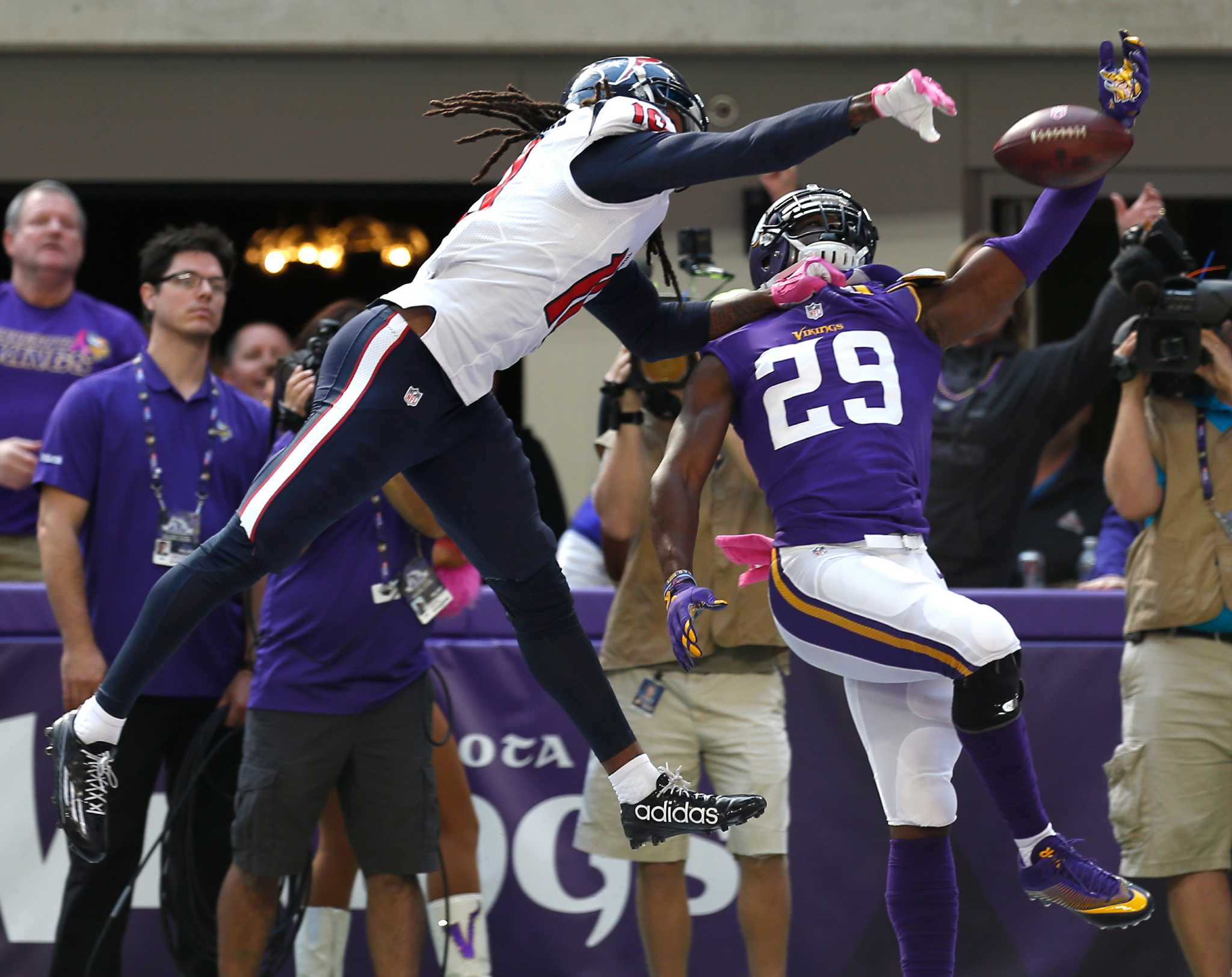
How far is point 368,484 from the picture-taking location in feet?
11.2

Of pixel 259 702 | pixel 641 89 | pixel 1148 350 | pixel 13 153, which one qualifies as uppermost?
pixel 13 153

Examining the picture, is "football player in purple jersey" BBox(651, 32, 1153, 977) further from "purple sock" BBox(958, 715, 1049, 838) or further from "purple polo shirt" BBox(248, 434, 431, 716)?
"purple polo shirt" BBox(248, 434, 431, 716)

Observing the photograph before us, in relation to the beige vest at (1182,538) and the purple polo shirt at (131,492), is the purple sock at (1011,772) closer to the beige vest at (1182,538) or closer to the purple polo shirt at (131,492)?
the beige vest at (1182,538)

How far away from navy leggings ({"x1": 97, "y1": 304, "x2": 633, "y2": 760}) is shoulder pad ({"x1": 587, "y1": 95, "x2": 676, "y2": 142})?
58 cm

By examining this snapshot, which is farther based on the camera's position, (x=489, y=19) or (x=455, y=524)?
(x=489, y=19)

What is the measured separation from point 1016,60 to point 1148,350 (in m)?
3.79

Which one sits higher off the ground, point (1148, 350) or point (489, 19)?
point (489, 19)

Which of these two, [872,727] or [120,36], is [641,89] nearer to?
[872,727]

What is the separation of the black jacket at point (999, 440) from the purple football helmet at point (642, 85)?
92.7 inches

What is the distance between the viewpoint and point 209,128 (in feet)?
27.2

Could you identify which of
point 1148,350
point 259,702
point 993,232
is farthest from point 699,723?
point 993,232

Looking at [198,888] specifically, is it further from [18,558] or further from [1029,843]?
[1029,843]

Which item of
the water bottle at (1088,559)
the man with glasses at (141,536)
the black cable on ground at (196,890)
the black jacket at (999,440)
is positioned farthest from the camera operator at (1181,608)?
the man with glasses at (141,536)

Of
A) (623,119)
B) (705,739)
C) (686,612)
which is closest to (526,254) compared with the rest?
(623,119)
